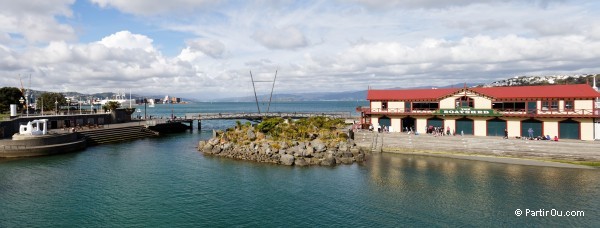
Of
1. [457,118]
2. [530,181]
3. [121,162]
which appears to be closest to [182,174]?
[121,162]

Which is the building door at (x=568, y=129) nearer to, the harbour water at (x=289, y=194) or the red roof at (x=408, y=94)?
the harbour water at (x=289, y=194)

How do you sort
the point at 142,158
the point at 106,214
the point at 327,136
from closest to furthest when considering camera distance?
the point at 106,214 → the point at 142,158 → the point at 327,136

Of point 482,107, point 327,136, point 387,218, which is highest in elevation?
point 482,107

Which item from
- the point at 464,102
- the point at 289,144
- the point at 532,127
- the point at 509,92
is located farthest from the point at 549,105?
the point at 289,144

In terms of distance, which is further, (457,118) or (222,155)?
(457,118)

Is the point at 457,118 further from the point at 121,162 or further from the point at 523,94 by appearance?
the point at 121,162

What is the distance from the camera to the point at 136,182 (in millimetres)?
38312

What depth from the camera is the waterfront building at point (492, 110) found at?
5078 centimetres

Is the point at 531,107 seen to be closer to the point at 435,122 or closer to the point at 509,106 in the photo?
the point at 509,106

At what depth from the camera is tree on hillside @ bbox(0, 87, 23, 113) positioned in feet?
316

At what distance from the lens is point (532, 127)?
5341 centimetres

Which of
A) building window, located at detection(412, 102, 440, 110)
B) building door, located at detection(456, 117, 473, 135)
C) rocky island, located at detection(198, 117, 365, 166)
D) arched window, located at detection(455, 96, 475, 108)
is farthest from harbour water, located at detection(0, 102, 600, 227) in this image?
building window, located at detection(412, 102, 440, 110)

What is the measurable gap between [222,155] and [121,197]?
21575 millimetres

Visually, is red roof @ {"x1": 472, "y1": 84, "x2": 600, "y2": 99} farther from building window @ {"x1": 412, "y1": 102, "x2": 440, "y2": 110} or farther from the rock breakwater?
the rock breakwater
